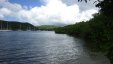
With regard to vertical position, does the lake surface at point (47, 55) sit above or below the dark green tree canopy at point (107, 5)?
below

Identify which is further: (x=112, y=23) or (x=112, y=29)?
(x=112, y=29)

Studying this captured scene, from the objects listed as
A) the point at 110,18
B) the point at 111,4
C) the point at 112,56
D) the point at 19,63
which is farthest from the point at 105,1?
the point at 19,63

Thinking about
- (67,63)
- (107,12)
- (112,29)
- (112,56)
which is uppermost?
(107,12)

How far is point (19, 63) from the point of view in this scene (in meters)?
40.7

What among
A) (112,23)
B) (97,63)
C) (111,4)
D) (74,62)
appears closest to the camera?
(111,4)

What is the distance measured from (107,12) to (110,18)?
3.02 ft

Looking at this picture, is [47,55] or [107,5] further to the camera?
[47,55]

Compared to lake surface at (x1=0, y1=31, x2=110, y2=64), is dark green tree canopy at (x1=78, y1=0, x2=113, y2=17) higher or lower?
higher

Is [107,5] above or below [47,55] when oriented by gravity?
above

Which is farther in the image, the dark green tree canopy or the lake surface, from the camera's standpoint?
the lake surface

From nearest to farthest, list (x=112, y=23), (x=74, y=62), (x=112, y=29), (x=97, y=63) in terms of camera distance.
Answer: (x=112, y=23) → (x=112, y=29) → (x=97, y=63) → (x=74, y=62)

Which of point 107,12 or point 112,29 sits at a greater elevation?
point 107,12

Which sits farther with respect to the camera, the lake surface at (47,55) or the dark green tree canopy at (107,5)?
the lake surface at (47,55)

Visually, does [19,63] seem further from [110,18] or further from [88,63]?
[110,18]
